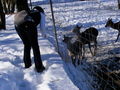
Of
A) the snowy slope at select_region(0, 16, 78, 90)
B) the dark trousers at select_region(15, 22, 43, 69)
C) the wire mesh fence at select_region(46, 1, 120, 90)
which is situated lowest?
the wire mesh fence at select_region(46, 1, 120, 90)

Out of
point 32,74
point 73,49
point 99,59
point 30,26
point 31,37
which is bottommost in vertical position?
point 99,59

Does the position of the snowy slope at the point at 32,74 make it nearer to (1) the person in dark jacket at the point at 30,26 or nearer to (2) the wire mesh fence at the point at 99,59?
(1) the person in dark jacket at the point at 30,26

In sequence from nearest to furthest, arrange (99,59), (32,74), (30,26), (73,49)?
1. (30,26)
2. (32,74)
3. (73,49)
4. (99,59)

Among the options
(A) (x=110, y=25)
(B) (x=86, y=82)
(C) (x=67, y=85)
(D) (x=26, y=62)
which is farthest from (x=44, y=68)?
(A) (x=110, y=25)

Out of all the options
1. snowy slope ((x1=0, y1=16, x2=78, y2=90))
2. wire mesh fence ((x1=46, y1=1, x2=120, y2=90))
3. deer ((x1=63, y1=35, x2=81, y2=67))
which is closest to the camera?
snowy slope ((x1=0, y1=16, x2=78, y2=90))

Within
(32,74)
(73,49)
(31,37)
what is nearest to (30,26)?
(31,37)

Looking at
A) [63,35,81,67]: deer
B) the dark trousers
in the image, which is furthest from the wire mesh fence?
the dark trousers

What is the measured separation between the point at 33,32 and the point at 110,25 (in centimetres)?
735

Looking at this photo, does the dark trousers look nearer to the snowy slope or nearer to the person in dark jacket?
the person in dark jacket

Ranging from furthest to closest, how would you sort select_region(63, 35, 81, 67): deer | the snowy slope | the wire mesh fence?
select_region(63, 35, 81, 67): deer
the wire mesh fence
the snowy slope

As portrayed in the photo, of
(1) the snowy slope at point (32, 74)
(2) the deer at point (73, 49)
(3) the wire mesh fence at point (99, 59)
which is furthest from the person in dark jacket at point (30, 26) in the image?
(2) the deer at point (73, 49)

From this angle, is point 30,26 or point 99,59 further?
point 99,59

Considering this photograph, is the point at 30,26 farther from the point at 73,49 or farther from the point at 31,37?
the point at 73,49

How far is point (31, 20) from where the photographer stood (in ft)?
19.0
